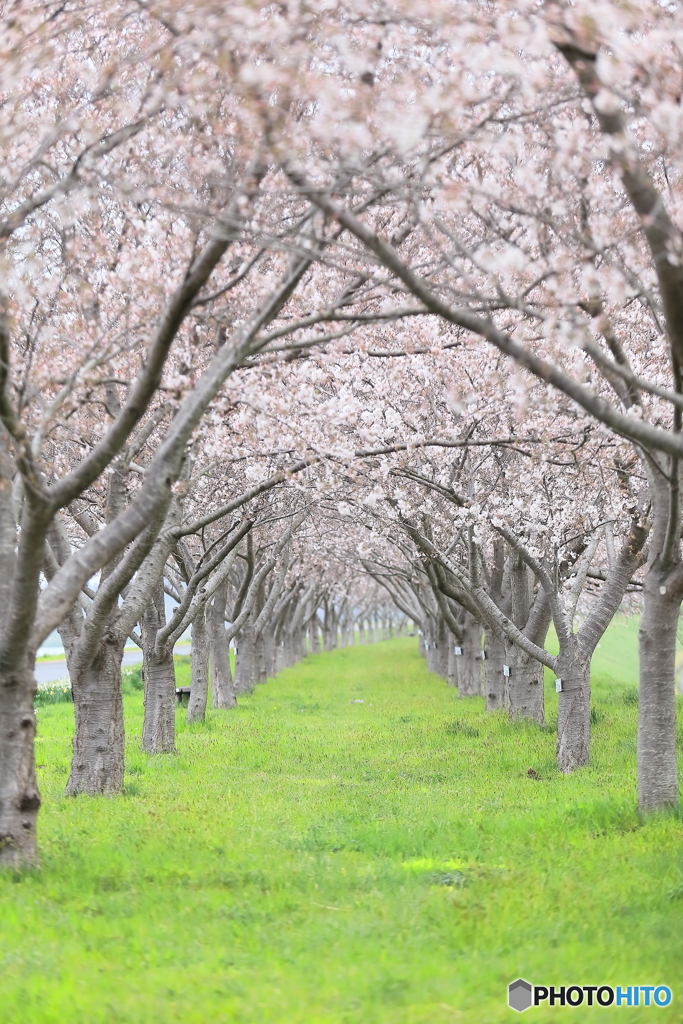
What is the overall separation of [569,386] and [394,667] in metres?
41.9

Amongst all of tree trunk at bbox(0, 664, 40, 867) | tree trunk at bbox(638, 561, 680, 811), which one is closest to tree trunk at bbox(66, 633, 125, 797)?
tree trunk at bbox(0, 664, 40, 867)

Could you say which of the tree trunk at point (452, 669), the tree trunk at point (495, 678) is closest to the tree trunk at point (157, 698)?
the tree trunk at point (495, 678)

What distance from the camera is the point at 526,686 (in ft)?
60.2

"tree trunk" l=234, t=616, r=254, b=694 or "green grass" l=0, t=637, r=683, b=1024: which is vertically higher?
"tree trunk" l=234, t=616, r=254, b=694

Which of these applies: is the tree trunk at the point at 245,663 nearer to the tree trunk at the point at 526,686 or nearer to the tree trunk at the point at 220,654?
the tree trunk at the point at 220,654

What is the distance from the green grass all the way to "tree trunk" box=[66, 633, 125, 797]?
385mm

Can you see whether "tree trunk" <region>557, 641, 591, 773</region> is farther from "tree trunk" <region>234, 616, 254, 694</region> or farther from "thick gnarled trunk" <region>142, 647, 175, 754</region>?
"tree trunk" <region>234, 616, 254, 694</region>

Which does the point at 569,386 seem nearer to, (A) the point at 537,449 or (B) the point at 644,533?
(A) the point at 537,449

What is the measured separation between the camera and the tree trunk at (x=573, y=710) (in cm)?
1348

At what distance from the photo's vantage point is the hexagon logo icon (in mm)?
5148

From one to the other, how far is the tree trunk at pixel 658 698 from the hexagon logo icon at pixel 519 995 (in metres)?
4.61

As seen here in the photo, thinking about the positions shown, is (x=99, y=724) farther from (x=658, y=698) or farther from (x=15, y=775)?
(x=658, y=698)

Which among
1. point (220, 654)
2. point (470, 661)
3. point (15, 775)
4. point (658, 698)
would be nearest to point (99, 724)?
point (15, 775)

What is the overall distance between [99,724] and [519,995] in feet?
24.4
